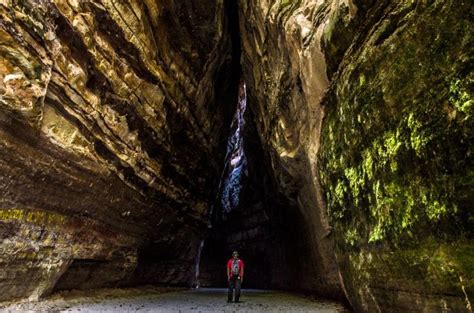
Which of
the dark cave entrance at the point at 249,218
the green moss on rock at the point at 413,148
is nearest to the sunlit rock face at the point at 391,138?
the green moss on rock at the point at 413,148

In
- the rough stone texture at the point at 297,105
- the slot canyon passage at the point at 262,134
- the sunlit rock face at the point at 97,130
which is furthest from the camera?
the rough stone texture at the point at 297,105

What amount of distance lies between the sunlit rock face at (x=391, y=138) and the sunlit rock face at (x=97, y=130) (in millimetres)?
5190

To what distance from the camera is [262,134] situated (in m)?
18.3

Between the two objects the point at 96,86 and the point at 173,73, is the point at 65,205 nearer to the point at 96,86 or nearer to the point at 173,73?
the point at 96,86

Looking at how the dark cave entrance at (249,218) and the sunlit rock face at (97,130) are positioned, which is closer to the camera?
the sunlit rock face at (97,130)

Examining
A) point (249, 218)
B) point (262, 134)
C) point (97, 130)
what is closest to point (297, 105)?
point (262, 134)

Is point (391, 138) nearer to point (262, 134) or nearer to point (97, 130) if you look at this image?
point (97, 130)

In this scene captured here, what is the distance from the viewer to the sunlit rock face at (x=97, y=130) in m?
8.29

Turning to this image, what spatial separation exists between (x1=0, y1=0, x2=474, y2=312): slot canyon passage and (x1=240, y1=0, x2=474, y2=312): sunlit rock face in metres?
0.03

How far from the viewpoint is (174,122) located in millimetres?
15695

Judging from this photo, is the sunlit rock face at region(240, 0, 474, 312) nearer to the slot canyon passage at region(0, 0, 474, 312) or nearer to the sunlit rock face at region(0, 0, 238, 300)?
the slot canyon passage at region(0, 0, 474, 312)

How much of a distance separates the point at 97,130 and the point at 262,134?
9572mm

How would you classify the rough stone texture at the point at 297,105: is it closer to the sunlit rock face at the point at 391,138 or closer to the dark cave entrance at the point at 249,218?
the sunlit rock face at the point at 391,138

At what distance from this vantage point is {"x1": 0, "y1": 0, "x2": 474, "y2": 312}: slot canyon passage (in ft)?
16.0
